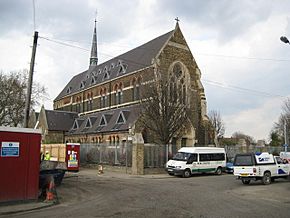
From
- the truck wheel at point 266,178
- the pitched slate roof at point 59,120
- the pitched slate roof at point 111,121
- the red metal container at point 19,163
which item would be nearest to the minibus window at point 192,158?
the truck wheel at point 266,178

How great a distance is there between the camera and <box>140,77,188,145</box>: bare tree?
1297 inches

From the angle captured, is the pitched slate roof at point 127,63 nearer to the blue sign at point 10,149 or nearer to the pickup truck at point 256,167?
the pickup truck at point 256,167

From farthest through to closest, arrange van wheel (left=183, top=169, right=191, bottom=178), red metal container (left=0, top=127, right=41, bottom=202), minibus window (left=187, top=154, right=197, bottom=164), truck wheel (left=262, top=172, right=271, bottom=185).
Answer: minibus window (left=187, top=154, right=197, bottom=164) < van wheel (left=183, top=169, right=191, bottom=178) < truck wheel (left=262, top=172, right=271, bottom=185) < red metal container (left=0, top=127, right=41, bottom=202)

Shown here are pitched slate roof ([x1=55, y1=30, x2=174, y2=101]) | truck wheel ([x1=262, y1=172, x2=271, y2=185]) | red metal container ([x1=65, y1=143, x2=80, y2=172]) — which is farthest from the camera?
pitched slate roof ([x1=55, y1=30, x2=174, y2=101])

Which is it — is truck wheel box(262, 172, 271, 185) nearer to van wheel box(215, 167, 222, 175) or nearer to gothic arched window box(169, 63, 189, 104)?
van wheel box(215, 167, 222, 175)

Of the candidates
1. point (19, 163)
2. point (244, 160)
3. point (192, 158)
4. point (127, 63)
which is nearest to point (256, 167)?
point (244, 160)

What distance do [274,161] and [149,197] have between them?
420 inches

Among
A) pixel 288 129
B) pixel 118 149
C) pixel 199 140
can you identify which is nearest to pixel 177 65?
pixel 199 140

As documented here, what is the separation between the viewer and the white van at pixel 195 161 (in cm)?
2655

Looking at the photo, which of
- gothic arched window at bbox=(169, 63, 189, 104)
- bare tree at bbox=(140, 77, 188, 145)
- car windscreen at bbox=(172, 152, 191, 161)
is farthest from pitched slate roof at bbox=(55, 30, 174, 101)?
car windscreen at bbox=(172, 152, 191, 161)

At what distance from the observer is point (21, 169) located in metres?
13.1

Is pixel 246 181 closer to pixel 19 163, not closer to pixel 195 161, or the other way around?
pixel 195 161

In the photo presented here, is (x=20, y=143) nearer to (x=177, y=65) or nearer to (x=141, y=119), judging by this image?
(x=141, y=119)

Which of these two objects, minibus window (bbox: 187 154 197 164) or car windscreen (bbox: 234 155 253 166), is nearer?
car windscreen (bbox: 234 155 253 166)
